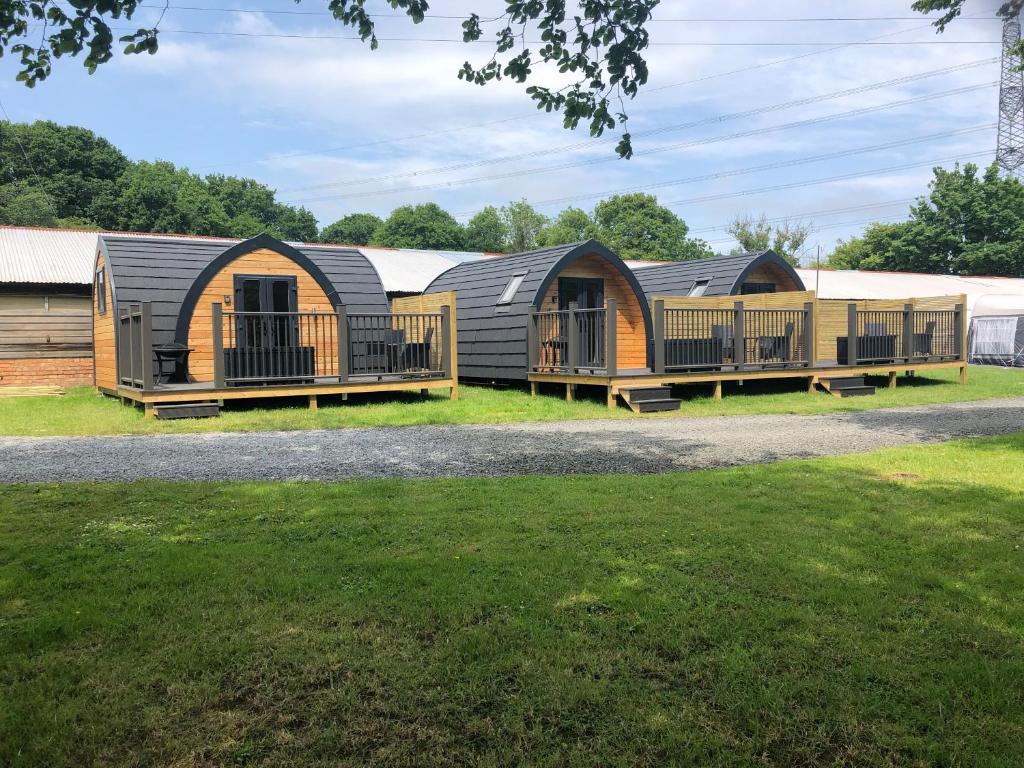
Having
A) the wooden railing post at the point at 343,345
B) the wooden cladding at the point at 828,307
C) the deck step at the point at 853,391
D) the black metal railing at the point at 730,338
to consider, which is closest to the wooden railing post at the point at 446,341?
the wooden railing post at the point at 343,345

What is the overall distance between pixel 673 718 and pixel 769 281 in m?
21.9

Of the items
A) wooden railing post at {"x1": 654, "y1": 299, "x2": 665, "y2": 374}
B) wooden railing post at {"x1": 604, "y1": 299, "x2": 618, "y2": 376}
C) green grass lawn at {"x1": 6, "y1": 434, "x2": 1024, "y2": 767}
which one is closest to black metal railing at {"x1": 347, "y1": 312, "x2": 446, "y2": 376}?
wooden railing post at {"x1": 604, "y1": 299, "x2": 618, "y2": 376}

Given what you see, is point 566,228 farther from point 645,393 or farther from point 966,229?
point 645,393

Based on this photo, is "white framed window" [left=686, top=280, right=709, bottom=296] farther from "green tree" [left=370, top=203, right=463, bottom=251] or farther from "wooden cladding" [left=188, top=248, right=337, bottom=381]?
"green tree" [left=370, top=203, right=463, bottom=251]

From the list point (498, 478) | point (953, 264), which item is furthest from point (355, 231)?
point (498, 478)

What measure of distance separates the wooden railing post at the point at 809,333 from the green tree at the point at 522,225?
77919mm

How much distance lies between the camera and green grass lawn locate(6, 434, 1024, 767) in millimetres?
2895

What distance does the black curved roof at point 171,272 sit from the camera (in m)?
15.5

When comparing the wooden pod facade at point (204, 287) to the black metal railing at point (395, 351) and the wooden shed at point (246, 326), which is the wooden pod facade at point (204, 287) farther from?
the black metal railing at point (395, 351)

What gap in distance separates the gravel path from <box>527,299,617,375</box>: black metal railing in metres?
2.53

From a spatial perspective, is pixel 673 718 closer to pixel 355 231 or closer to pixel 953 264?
pixel 953 264

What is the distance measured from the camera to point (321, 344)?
17016 mm

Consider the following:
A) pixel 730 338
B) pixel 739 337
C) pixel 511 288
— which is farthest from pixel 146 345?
pixel 730 338

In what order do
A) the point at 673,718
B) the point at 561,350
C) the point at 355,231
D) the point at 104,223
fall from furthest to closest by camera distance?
the point at 355,231 → the point at 104,223 → the point at 561,350 → the point at 673,718
